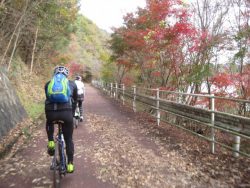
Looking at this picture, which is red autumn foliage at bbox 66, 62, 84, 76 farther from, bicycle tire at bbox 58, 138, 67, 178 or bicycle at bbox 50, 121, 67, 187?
bicycle tire at bbox 58, 138, 67, 178

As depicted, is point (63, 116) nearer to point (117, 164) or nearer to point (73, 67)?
point (117, 164)

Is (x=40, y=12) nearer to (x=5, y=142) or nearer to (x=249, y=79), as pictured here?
(x=5, y=142)

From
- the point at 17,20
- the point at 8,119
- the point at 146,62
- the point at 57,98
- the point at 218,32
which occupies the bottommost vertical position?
the point at 8,119

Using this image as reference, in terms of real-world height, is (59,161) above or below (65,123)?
below

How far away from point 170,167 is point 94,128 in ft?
14.6

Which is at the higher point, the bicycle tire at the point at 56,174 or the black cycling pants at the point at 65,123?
the black cycling pants at the point at 65,123

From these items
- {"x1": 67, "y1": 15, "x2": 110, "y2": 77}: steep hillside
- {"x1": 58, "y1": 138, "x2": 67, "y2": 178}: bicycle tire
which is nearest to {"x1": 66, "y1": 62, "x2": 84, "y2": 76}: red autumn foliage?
{"x1": 67, "y1": 15, "x2": 110, "y2": 77}: steep hillside

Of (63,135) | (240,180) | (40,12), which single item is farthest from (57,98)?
(40,12)

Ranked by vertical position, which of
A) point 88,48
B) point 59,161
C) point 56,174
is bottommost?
point 56,174

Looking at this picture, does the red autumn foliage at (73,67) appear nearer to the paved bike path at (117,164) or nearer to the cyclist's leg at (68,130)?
the paved bike path at (117,164)

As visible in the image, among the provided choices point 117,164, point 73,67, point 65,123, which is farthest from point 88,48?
point 65,123

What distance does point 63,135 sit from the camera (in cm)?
462

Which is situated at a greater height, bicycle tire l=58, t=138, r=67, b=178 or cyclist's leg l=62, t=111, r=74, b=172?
cyclist's leg l=62, t=111, r=74, b=172

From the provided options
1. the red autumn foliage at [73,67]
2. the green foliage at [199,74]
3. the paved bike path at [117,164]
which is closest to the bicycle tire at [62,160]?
the paved bike path at [117,164]
